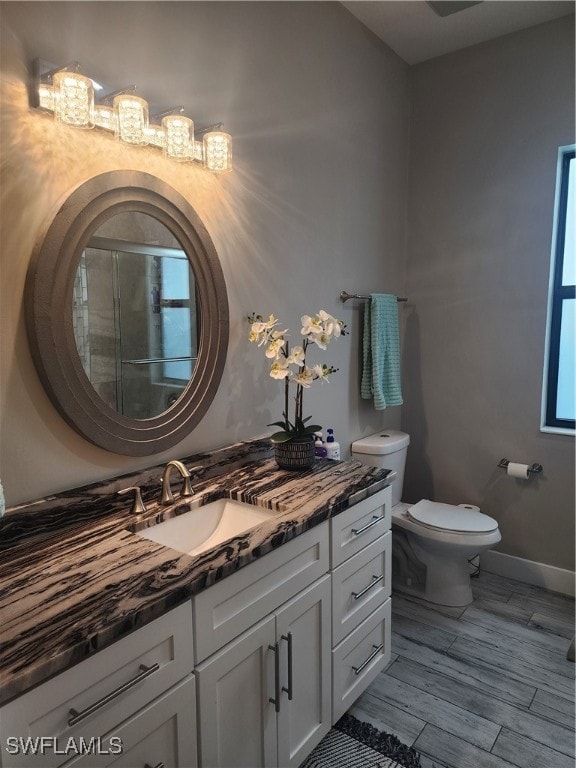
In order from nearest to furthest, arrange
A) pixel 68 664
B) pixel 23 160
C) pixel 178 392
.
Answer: pixel 68 664, pixel 23 160, pixel 178 392

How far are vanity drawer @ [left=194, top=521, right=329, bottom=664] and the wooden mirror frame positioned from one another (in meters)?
0.54

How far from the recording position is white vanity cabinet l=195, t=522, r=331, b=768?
1.20 meters

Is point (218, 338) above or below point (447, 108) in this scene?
below

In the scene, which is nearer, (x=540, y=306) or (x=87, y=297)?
(x=87, y=297)

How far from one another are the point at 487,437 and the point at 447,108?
6.05 feet

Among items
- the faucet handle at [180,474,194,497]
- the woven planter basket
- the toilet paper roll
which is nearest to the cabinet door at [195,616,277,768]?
the faucet handle at [180,474,194,497]

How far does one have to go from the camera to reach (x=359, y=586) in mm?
1762

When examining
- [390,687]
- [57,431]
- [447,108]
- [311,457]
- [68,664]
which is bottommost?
[390,687]

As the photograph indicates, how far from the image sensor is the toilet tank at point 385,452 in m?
2.64

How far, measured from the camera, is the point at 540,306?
2686mm

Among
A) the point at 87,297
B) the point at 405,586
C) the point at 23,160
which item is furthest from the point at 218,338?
the point at 405,586

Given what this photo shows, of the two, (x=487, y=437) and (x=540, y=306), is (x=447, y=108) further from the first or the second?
(x=487, y=437)

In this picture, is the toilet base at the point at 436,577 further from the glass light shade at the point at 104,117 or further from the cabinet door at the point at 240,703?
the glass light shade at the point at 104,117

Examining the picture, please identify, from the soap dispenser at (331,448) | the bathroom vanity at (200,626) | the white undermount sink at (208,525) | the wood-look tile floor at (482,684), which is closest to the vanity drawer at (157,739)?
the bathroom vanity at (200,626)
